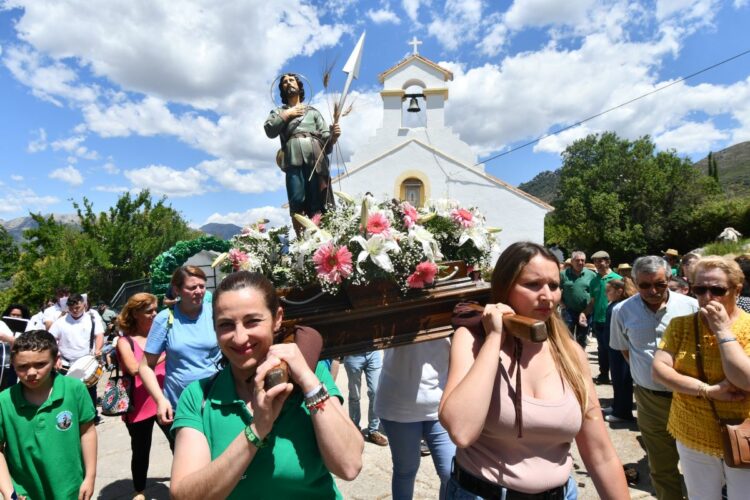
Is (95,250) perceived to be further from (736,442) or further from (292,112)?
(736,442)

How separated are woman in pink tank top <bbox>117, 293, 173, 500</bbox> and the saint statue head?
7.16 ft

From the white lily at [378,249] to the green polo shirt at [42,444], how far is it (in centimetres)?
207

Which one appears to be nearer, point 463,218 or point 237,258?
point 237,258

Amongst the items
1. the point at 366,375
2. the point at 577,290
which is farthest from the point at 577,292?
the point at 366,375

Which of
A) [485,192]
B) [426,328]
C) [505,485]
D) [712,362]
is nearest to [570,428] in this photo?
[505,485]

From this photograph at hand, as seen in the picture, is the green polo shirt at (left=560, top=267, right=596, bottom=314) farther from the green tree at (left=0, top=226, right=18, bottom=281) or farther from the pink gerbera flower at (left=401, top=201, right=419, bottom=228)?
the green tree at (left=0, top=226, right=18, bottom=281)

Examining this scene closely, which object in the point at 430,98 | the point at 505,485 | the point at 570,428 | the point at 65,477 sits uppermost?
the point at 430,98

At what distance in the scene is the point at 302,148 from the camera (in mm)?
3416

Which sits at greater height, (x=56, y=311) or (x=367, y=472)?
(x=56, y=311)

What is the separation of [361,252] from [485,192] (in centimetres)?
2112

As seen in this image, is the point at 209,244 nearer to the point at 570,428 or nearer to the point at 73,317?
the point at 570,428

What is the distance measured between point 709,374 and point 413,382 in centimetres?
177

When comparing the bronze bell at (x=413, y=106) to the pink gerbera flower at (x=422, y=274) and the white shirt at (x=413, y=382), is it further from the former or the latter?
the pink gerbera flower at (x=422, y=274)

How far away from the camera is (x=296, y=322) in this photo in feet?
7.23
